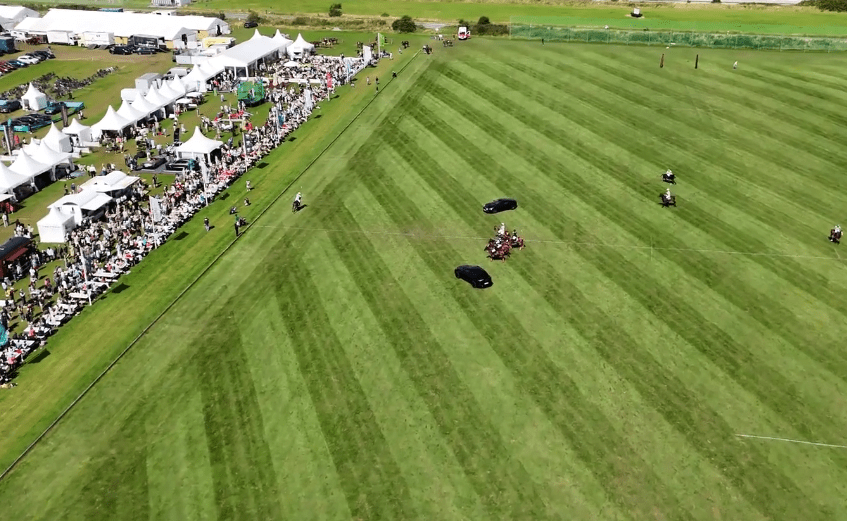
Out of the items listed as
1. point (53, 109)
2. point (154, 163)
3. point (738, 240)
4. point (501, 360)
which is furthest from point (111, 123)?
point (738, 240)

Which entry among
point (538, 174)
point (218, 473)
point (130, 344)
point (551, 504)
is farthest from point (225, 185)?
point (551, 504)

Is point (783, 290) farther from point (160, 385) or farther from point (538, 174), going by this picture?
point (160, 385)

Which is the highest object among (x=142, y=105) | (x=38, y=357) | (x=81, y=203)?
(x=142, y=105)

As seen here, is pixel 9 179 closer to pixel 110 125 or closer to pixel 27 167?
pixel 27 167

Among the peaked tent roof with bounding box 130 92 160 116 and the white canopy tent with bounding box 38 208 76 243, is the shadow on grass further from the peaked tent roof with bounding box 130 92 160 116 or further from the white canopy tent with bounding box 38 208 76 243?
the peaked tent roof with bounding box 130 92 160 116

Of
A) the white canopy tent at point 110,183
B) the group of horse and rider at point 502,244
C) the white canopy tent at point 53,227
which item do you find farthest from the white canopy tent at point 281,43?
the group of horse and rider at point 502,244

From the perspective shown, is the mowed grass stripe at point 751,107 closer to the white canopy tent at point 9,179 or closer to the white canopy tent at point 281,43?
the white canopy tent at point 281,43
